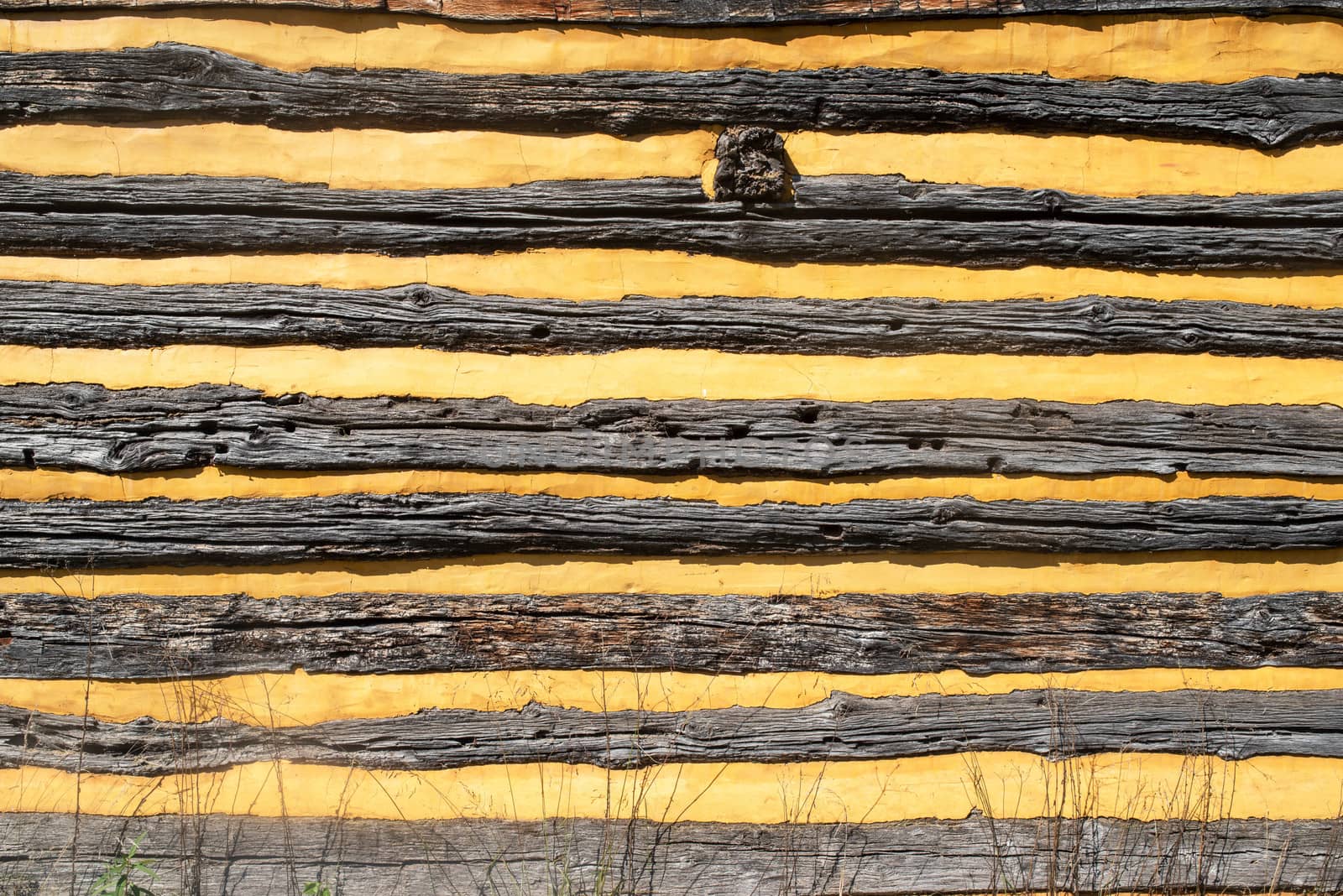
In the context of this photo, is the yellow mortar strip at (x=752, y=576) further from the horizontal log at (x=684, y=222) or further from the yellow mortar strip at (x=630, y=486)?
the horizontal log at (x=684, y=222)

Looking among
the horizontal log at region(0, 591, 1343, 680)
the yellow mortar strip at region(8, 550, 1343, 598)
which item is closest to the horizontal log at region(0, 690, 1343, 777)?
the horizontal log at region(0, 591, 1343, 680)

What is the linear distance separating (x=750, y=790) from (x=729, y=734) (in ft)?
0.64

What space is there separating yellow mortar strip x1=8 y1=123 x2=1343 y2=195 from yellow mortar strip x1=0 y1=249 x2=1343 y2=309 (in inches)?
10.3

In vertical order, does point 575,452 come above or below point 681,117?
below

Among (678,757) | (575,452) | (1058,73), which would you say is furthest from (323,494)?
(1058,73)

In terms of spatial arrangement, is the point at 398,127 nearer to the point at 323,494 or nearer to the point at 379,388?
the point at 379,388

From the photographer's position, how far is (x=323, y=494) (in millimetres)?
2822

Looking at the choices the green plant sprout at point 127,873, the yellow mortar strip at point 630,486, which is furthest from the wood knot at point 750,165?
the green plant sprout at point 127,873

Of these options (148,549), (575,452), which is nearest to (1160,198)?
(575,452)

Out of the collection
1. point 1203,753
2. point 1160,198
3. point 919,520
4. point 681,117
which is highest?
point 681,117

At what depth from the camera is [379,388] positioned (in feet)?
9.33

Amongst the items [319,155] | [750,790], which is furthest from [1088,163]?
[319,155]

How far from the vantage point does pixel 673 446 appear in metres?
2.84

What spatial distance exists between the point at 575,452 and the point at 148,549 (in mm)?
1361
